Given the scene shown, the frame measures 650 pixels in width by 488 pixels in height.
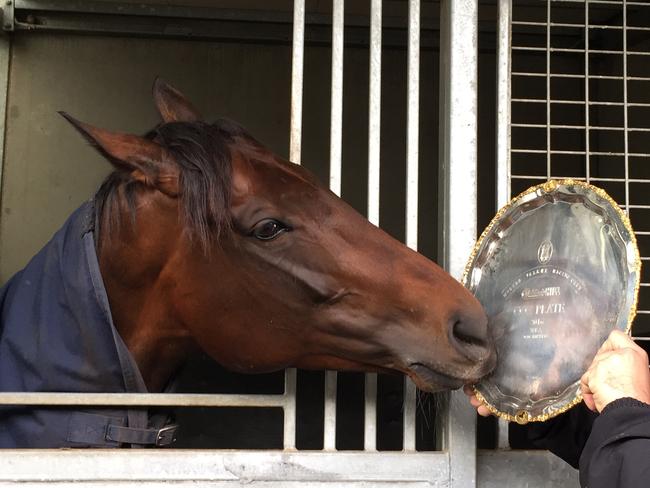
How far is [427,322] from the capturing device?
1292 millimetres

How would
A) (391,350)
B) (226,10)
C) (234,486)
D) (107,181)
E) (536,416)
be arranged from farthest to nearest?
(226,10), (107,181), (234,486), (391,350), (536,416)

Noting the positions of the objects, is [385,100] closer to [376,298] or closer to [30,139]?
[30,139]

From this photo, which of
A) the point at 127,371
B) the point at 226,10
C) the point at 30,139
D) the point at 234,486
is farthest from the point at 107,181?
the point at 30,139

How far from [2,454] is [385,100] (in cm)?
→ 330

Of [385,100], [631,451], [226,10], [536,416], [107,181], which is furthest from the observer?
[385,100]

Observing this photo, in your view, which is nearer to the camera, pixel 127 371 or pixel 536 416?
pixel 536 416

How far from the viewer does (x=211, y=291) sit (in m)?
1.41

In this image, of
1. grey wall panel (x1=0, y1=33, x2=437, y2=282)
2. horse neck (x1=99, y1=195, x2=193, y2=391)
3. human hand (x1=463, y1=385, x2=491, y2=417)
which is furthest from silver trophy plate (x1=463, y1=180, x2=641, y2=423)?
grey wall panel (x1=0, y1=33, x2=437, y2=282)

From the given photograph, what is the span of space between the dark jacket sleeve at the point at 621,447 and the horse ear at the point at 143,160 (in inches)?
35.2

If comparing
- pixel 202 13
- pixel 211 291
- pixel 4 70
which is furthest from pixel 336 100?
pixel 4 70

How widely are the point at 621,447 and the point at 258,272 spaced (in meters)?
0.72

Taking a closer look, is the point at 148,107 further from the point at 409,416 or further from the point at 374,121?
the point at 409,416

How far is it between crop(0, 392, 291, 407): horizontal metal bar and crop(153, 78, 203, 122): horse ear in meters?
0.72

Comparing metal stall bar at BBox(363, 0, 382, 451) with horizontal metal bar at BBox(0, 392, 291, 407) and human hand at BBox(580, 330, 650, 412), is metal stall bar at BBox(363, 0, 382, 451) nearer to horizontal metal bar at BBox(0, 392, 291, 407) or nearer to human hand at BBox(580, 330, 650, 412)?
horizontal metal bar at BBox(0, 392, 291, 407)
